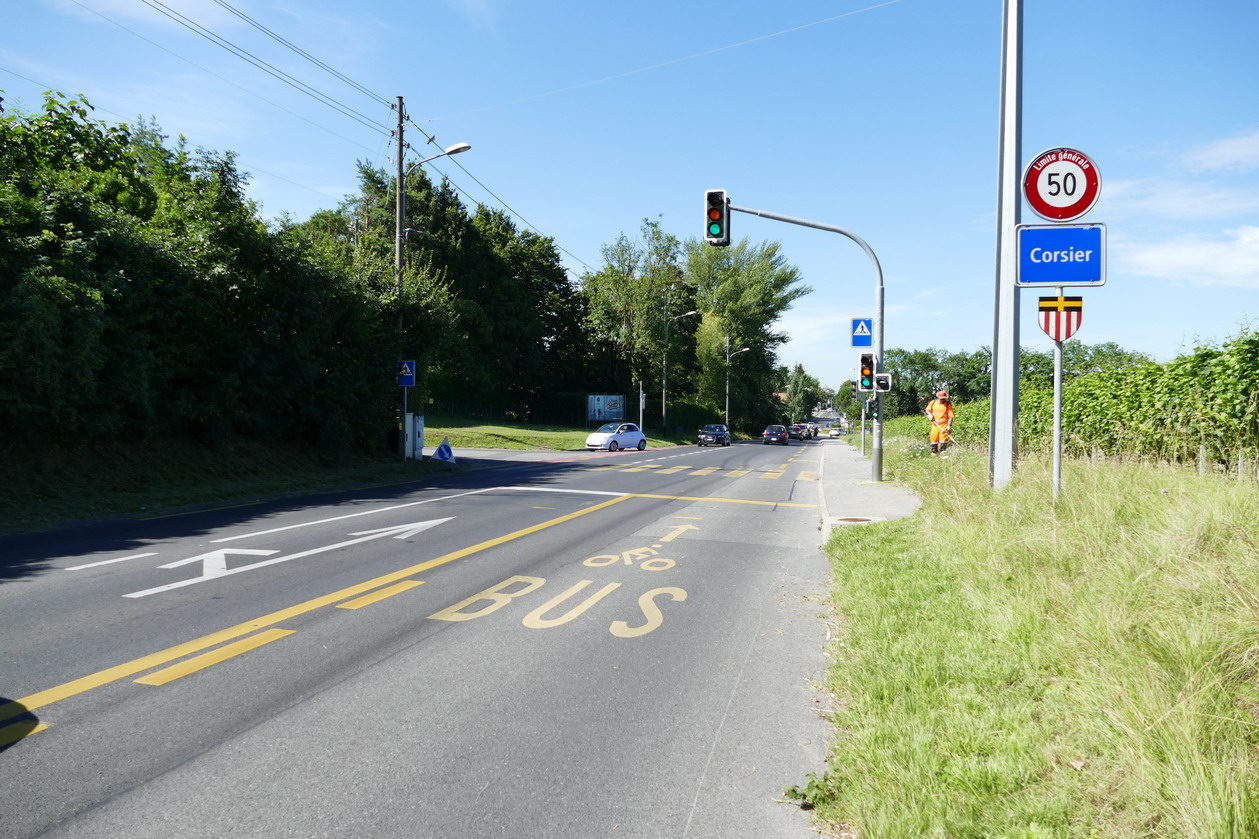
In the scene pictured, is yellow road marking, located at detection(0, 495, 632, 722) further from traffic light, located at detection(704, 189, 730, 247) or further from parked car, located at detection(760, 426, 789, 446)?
parked car, located at detection(760, 426, 789, 446)

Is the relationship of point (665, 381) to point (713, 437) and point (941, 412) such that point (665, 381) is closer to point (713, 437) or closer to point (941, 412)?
point (713, 437)

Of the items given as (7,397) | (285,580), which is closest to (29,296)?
(7,397)

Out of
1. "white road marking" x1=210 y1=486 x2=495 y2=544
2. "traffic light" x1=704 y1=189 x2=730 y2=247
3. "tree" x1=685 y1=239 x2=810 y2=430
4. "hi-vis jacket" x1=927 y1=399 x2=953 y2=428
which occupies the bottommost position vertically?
"white road marking" x1=210 y1=486 x2=495 y2=544

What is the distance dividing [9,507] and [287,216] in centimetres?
984

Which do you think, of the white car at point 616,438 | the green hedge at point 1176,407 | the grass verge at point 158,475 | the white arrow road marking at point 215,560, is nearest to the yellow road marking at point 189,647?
the white arrow road marking at point 215,560

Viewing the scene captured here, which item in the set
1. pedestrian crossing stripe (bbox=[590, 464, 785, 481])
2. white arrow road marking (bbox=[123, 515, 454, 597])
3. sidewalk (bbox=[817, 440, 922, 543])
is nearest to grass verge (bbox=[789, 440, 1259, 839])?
sidewalk (bbox=[817, 440, 922, 543])

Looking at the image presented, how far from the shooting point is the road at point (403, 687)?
3.06 metres

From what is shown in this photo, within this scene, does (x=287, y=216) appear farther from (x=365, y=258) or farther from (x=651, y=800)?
(x=651, y=800)

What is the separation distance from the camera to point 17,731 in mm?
3645

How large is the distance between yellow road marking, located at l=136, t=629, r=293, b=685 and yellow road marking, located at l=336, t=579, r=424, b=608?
0.81 metres

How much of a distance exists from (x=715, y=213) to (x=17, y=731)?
14.3 m

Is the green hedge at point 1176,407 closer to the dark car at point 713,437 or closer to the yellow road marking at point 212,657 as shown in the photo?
the yellow road marking at point 212,657

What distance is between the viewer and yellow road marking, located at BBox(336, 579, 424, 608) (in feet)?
20.4

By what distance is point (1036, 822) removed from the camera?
8.63 ft
